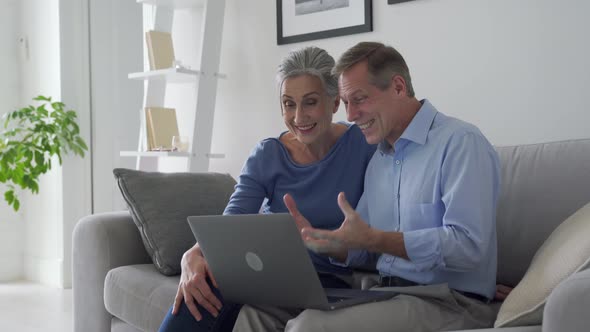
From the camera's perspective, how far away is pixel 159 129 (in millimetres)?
3584

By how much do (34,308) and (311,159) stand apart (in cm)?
248

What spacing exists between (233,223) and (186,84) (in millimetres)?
2395

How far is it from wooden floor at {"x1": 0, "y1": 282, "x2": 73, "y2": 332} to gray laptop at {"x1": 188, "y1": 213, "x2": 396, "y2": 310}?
2047 mm

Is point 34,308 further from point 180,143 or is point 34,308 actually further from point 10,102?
point 10,102

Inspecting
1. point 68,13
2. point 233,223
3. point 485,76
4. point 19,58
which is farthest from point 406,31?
point 19,58

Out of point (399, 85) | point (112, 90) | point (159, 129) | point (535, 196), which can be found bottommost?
point (535, 196)

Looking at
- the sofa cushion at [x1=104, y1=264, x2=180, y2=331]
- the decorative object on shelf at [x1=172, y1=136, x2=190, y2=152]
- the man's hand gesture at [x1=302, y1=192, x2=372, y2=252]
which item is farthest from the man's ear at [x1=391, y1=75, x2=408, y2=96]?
the decorative object on shelf at [x1=172, y1=136, x2=190, y2=152]

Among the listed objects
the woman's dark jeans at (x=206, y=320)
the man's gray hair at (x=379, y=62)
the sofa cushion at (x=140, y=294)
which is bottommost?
the sofa cushion at (x=140, y=294)

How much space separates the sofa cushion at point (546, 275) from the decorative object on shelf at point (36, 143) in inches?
137

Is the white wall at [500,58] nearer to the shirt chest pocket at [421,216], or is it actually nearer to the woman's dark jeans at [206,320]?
the shirt chest pocket at [421,216]

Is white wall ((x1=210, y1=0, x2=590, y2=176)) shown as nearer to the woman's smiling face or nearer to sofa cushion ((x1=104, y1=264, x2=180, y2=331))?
the woman's smiling face

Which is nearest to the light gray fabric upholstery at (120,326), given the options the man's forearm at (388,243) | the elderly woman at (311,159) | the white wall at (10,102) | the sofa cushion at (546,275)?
the elderly woman at (311,159)

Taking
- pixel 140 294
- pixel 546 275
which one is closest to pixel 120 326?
pixel 140 294

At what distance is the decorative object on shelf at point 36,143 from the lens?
4359 mm
